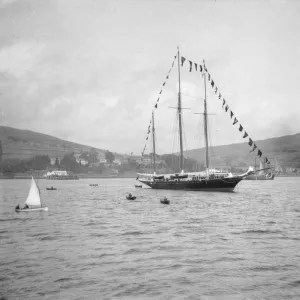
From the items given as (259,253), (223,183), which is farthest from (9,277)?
(223,183)

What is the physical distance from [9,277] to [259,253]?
13092 mm

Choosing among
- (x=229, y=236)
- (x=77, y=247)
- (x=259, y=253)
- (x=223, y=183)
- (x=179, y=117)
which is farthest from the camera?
(x=179, y=117)

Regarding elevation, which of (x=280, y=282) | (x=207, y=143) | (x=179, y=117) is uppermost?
(x=179, y=117)

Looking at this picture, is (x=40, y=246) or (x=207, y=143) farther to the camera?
(x=207, y=143)

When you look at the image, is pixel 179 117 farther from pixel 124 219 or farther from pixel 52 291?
pixel 52 291

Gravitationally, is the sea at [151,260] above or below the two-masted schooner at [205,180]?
below

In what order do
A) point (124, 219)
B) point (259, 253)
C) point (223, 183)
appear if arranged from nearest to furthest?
point (259, 253) < point (124, 219) < point (223, 183)

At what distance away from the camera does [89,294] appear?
1547 cm

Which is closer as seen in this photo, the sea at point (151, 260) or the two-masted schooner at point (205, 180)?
the sea at point (151, 260)

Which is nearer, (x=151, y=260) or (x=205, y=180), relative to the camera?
(x=151, y=260)

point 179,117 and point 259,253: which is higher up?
point 179,117

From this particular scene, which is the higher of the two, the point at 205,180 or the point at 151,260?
the point at 205,180

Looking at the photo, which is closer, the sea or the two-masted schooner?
the sea

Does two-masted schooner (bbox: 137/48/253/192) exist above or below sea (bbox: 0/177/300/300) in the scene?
above
